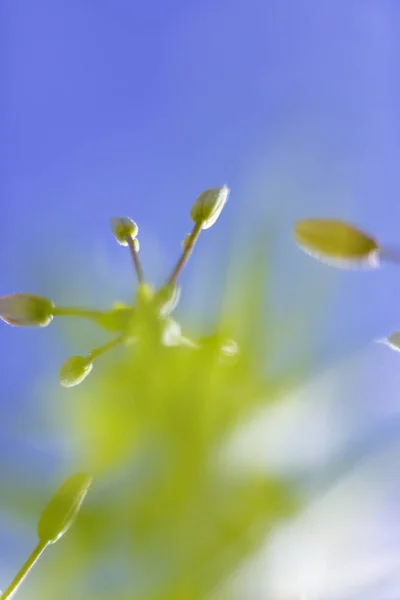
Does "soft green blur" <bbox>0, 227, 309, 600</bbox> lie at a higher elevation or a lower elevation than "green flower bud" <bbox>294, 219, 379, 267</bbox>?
lower

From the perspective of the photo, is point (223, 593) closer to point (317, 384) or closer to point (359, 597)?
point (359, 597)

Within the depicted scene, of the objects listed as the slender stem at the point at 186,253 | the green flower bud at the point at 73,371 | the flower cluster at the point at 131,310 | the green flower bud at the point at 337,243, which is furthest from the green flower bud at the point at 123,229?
the green flower bud at the point at 337,243

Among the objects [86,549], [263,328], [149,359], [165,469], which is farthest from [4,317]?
[263,328]

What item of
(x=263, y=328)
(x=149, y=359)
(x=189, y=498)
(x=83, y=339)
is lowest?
(x=189, y=498)

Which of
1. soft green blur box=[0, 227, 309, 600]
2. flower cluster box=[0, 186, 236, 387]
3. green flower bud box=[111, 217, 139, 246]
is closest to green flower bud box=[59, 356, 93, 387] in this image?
flower cluster box=[0, 186, 236, 387]

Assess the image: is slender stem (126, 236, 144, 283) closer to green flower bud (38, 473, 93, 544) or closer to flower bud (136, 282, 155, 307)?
flower bud (136, 282, 155, 307)

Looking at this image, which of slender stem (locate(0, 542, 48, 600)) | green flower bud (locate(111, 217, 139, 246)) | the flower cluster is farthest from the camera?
green flower bud (locate(111, 217, 139, 246))
